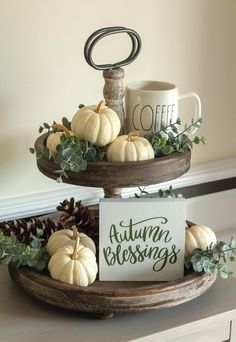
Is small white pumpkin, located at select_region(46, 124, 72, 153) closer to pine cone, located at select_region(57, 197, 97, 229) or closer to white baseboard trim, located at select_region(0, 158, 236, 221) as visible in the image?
pine cone, located at select_region(57, 197, 97, 229)

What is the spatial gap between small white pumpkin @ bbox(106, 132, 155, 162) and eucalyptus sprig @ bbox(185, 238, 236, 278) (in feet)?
0.55

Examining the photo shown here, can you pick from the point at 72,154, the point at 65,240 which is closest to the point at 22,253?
the point at 65,240

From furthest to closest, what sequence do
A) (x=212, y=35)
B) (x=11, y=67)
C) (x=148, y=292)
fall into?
(x=212, y=35) → (x=11, y=67) → (x=148, y=292)

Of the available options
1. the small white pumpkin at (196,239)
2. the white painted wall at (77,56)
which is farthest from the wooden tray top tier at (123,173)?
the white painted wall at (77,56)

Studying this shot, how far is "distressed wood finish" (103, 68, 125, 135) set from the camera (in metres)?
0.99

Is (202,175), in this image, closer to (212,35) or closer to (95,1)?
(212,35)

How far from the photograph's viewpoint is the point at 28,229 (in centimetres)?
104

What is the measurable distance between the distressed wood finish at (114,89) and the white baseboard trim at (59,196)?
306 millimetres

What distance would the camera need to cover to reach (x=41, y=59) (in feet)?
3.87

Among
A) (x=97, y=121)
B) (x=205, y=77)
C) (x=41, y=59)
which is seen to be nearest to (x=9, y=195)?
(x=41, y=59)

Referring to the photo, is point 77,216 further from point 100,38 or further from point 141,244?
point 100,38

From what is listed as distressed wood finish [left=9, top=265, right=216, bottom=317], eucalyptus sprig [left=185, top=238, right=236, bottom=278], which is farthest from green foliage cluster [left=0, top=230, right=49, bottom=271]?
eucalyptus sprig [left=185, top=238, right=236, bottom=278]

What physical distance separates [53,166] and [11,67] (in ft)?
0.97

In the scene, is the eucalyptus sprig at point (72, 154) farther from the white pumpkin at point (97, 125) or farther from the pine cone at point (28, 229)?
the pine cone at point (28, 229)
